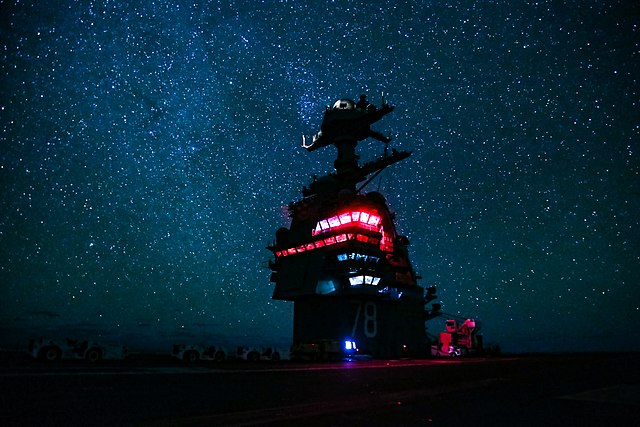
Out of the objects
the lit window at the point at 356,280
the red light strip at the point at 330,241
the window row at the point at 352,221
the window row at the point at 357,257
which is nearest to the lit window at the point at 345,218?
the window row at the point at 352,221

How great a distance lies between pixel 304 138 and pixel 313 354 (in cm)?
5256

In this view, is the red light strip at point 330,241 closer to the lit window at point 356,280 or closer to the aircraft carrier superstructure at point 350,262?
the aircraft carrier superstructure at point 350,262

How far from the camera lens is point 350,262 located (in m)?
64.6

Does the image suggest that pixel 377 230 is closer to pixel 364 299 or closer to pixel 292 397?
pixel 364 299

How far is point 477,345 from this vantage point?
8319 centimetres

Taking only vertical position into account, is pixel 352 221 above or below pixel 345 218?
below

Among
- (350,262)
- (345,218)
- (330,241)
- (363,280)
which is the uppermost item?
(345,218)

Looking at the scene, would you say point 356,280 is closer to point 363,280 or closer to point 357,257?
point 363,280

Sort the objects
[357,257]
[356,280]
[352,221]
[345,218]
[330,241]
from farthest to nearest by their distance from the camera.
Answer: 1. [330,241]
2. [345,218]
3. [352,221]
4. [357,257]
5. [356,280]

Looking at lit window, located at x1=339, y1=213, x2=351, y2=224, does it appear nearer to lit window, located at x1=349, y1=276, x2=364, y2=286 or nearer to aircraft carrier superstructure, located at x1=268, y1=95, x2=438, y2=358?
aircraft carrier superstructure, located at x1=268, y1=95, x2=438, y2=358

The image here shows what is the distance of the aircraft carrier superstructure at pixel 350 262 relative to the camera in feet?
215

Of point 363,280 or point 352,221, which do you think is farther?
point 352,221

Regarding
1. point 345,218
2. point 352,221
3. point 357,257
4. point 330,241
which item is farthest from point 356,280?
point 345,218

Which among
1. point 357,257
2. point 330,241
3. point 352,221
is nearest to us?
point 357,257
